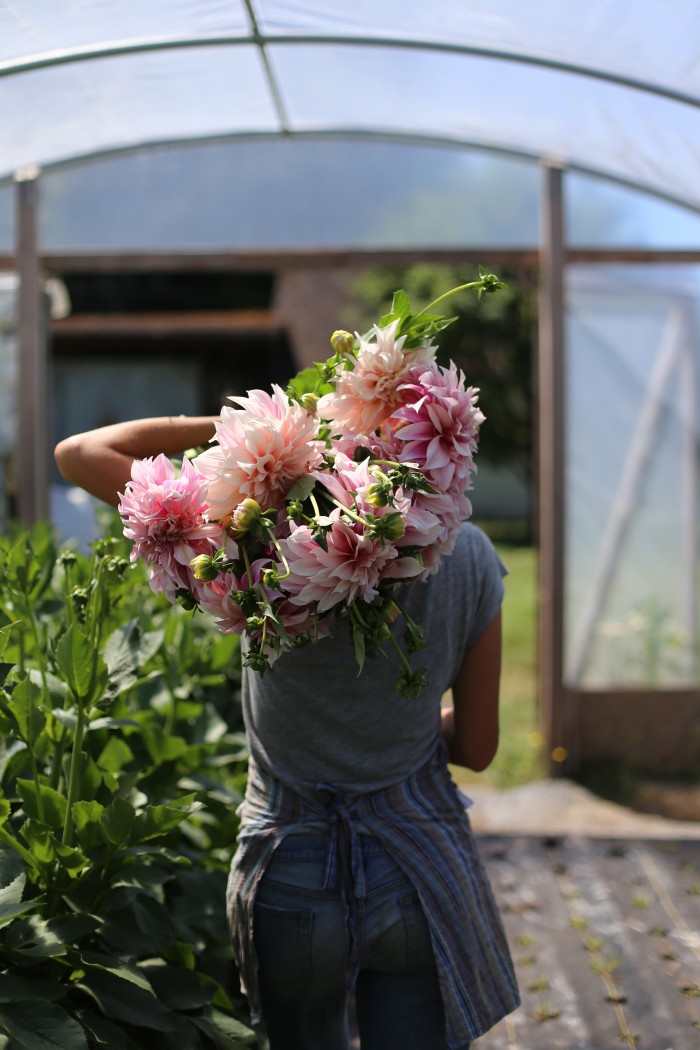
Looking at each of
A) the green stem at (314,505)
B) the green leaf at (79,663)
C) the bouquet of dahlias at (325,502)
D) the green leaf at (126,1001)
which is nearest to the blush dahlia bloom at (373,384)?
the bouquet of dahlias at (325,502)

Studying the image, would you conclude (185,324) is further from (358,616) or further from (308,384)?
(358,616)

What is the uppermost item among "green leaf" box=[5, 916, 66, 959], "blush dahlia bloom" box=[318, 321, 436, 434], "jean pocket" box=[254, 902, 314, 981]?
"blush dahlia bloom" box=[318, 321, 436, 434]

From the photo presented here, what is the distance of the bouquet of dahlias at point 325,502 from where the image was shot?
1305mm

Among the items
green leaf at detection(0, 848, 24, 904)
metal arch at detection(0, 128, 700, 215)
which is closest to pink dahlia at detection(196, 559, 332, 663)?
green leaf at detection(0, 848, 24, 904)

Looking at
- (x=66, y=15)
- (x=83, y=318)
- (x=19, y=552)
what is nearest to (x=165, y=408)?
(x=83, y=318)

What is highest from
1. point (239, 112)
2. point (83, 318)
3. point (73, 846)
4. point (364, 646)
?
point (83, 318)

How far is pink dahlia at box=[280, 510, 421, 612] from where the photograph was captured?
1292 millimetres

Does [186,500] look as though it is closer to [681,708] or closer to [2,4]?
[2,4]

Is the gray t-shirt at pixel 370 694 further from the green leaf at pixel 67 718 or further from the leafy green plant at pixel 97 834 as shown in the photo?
the green leaf at pixel 67 718

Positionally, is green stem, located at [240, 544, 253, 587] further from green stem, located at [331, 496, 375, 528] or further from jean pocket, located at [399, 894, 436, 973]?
jean pocket, located at [399, 894, 436, 973]

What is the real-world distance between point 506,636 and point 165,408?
23.8 feet

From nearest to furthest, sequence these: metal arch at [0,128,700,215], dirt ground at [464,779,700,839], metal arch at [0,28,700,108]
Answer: metal arch at [0,28,700,108] → dirt ground at [464,779,700,839] → metal arch at [0,128,700,215]

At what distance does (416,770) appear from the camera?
1714mm

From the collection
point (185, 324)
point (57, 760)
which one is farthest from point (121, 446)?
point (185, 324)
